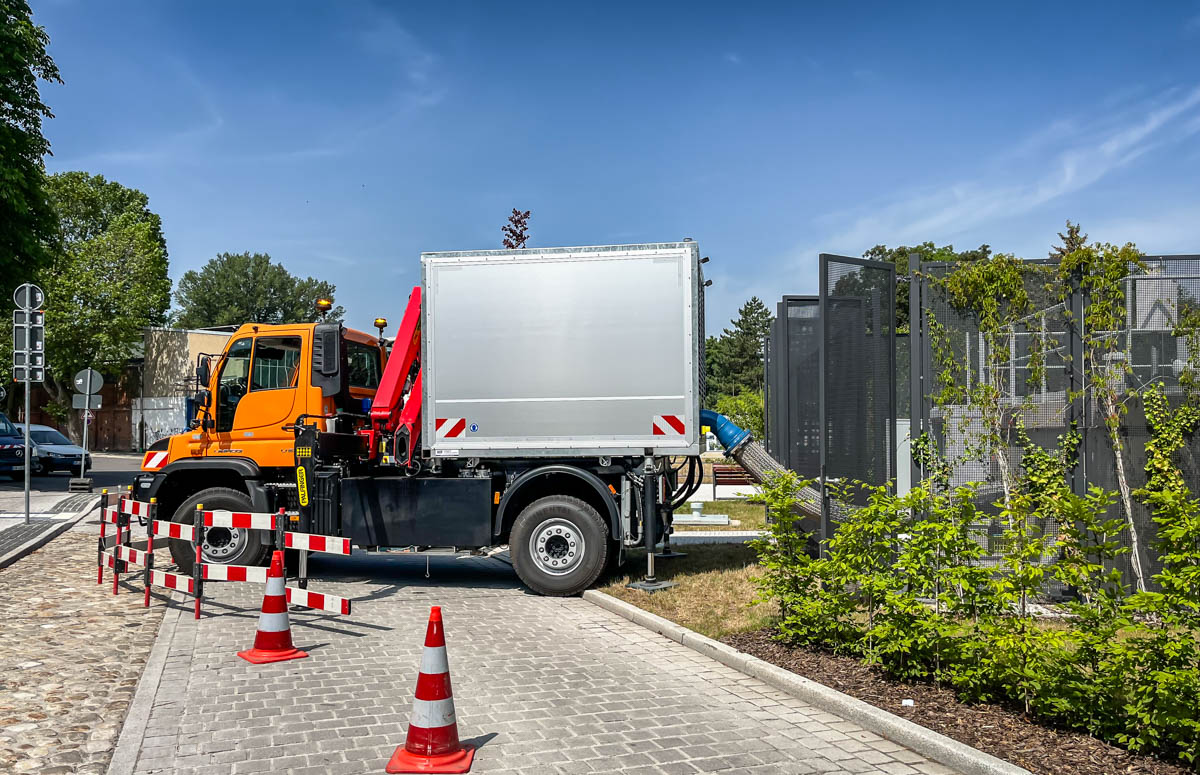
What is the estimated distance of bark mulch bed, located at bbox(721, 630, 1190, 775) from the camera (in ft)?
15.2

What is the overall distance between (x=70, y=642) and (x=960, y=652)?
6.76 metres

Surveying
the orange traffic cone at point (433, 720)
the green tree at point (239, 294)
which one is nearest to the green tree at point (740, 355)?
the green tree at point (239, 294)

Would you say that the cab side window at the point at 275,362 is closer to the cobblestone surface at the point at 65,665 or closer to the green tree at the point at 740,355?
the cobblestone surface at the point at 65,665

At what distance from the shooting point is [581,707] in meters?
6.03

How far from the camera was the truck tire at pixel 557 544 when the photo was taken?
10.0 metres

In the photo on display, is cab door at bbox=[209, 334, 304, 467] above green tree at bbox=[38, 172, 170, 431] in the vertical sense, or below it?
below

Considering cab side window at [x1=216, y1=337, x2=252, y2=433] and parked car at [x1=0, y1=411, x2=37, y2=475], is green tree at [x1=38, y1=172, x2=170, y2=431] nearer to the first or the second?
parked car at [x1=0, y1=411, x2=37, y2=475]

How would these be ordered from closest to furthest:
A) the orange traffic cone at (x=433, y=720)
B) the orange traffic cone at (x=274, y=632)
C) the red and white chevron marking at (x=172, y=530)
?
the orange traffic cone at (x=433, y=720) → the orange traffic cone at (x=274, y=632) → the red and white chevron marking at (x=172, y=530)

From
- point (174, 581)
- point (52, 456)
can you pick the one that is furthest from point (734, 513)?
point (52, 456)

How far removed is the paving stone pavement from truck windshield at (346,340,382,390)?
10.4 feet

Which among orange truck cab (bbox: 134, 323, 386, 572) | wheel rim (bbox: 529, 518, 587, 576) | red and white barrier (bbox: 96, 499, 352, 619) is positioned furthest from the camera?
orange truck cab (bbox: 134, 323, 386, 572)

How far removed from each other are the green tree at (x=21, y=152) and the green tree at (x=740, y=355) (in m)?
64.7

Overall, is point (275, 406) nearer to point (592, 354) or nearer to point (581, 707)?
point (592, 354)

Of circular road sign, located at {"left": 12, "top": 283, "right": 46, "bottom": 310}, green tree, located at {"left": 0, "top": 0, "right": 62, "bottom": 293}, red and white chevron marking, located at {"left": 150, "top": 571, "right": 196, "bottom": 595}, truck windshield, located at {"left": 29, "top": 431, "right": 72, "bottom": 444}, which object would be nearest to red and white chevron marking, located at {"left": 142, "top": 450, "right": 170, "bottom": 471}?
red and white chevron marking, located at {"left": 150, "top": 571, "right": 196, "bottom": 595}
